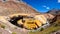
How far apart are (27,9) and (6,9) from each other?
849 cm

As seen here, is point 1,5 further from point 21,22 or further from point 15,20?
point 21,22

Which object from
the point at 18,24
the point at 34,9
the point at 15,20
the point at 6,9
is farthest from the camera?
the point at 34,9

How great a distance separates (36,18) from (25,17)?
2514mm

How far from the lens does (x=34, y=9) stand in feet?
200

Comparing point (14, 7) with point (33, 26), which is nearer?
point (33, 26)

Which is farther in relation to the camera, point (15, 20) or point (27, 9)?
point (27, 9)

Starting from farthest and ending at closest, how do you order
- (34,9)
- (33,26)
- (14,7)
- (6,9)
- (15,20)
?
(34,9)
(14,7)
(6,9)
(15,20)
(33,26)

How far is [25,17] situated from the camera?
136 feet

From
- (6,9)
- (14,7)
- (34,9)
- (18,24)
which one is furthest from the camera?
(34,9)

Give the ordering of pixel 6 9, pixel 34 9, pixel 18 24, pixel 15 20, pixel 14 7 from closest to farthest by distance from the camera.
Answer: pixel 18 24 → pixel 15 20 → pixel 6 9 → pixel 14 7 → pixel 34 9

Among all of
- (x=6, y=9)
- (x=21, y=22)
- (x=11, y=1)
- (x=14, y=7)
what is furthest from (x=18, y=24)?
(x=11, y=1)

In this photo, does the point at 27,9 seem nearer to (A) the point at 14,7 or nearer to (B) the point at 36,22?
(A) the point at 14,7

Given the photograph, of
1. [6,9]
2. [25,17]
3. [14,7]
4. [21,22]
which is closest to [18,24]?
[21,22]

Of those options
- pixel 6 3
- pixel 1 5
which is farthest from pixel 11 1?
pixel 1 5
